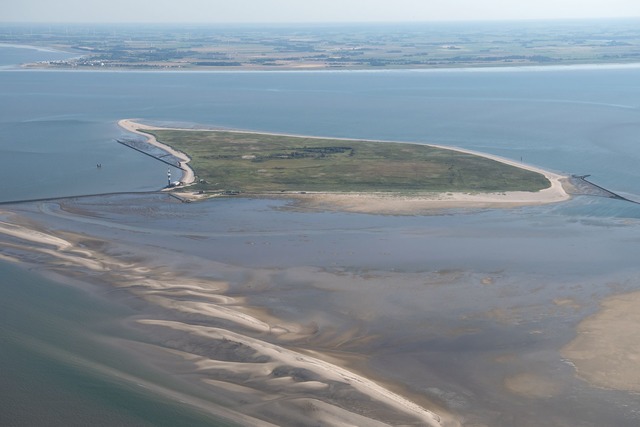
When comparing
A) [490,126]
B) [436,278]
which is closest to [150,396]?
[436,278]

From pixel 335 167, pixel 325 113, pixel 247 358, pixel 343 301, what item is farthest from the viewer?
pixel 325 113

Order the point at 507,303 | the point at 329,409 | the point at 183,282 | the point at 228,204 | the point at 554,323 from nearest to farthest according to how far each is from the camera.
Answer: the point at 329,409 → the point at 554,323 → the point at 507,303 → the point at 183,282 → the point at 228,204

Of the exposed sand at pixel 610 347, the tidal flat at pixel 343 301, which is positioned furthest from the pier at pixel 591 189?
the exposed sand at pixel 610 347

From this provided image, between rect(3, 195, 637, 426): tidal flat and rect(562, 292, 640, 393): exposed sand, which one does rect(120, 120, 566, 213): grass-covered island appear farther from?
rect(562, 292, 640, 393): exposed sand

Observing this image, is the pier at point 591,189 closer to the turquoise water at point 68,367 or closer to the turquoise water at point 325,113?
the turquoise water at point 325,113

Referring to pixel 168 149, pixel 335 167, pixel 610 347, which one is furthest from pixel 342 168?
pixel 610 347

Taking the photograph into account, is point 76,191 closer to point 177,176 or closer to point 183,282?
point 177,176

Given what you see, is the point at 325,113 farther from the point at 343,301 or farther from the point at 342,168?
the point at 343,301
